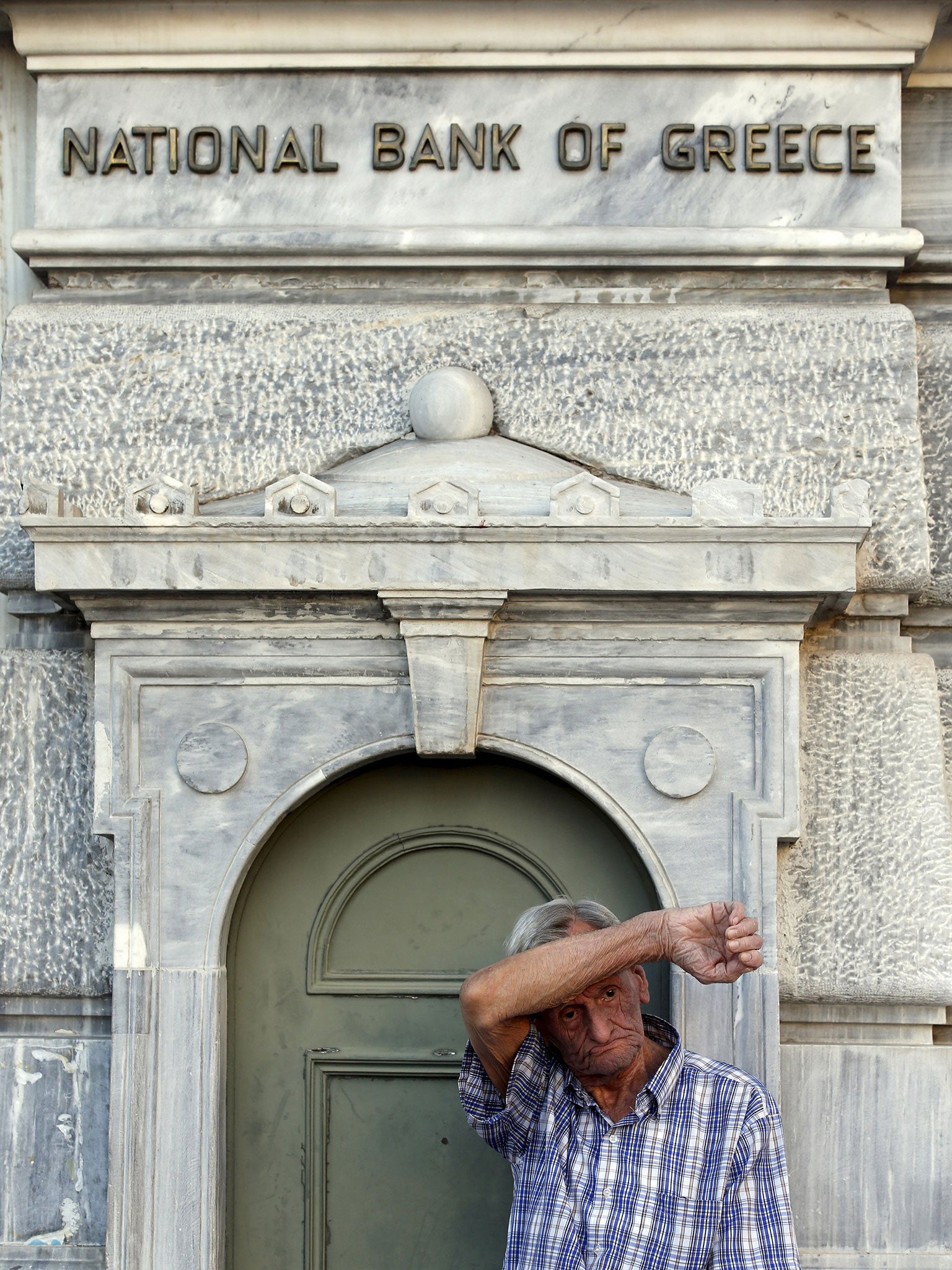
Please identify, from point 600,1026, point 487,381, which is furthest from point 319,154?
point 600,1026

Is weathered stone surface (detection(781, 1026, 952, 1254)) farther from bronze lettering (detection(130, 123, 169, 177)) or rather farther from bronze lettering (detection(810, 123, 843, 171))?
bronze lettering (detection(130, 123, 169, 177))

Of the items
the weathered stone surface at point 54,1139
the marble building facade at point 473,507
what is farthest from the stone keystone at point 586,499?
the weathered stone surface at point 54,1139

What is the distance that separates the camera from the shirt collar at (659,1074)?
272 centimetres

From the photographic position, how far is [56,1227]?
3590 mm

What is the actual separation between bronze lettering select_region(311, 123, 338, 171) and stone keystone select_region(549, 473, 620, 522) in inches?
48.2

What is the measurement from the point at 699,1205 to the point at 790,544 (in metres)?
1.56

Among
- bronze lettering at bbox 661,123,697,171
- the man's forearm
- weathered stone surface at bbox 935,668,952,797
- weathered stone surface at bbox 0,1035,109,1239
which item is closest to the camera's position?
the man's forearm

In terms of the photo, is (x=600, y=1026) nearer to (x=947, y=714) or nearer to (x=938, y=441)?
(x=947, y=714)

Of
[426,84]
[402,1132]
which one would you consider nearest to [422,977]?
[402,1132]

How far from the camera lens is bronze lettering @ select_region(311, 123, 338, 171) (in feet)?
12.6

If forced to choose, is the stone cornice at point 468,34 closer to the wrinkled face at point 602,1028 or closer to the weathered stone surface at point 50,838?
the weathered stone surface at point 50,838

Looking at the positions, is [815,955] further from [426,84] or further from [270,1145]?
[426,84]

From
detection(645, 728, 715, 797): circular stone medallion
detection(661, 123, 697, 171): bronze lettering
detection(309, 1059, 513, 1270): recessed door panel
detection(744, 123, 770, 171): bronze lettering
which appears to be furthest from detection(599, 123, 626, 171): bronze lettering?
detection(309, 1059, 513, 1270): recessed door panel

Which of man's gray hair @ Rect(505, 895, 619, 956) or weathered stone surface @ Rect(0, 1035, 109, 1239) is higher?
man's gray hair @ Rect(505, 895, 619, 956)
